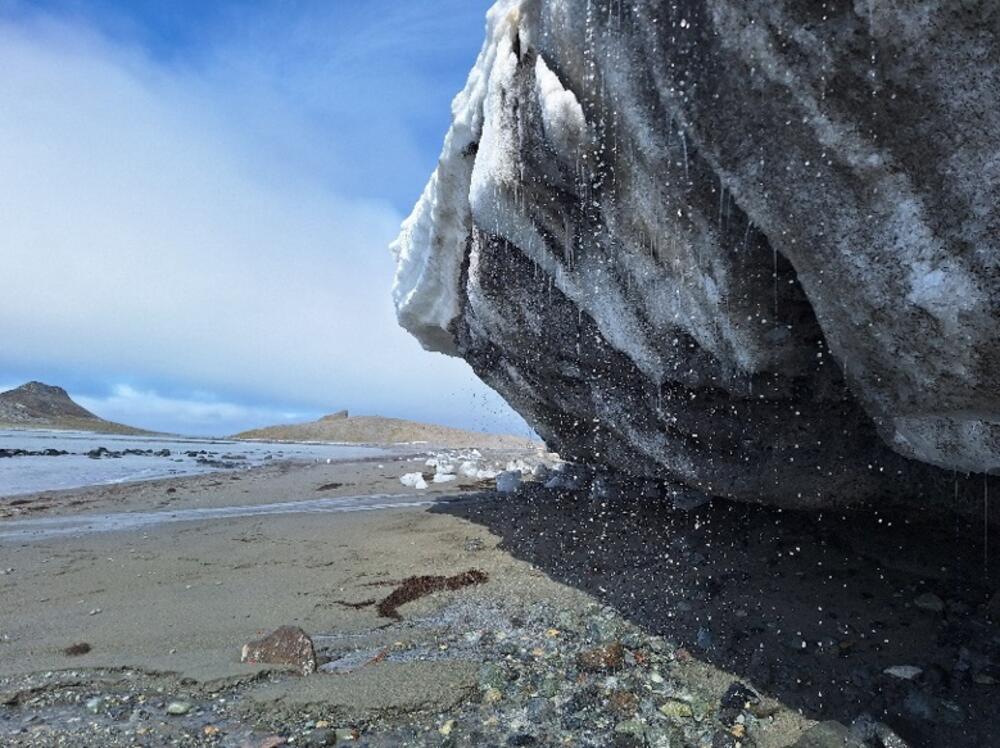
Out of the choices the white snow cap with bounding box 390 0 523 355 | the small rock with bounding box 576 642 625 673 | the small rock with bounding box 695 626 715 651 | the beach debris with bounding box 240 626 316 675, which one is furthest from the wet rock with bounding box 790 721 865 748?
the white snow cap with bounding box 390 0 523 355

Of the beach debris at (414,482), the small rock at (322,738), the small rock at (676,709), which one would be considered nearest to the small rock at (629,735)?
the small rock at (676,709)

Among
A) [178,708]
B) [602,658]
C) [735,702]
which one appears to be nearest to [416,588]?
[602,658]

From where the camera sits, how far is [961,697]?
3723 millimetres

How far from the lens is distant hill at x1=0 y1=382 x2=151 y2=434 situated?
220ft

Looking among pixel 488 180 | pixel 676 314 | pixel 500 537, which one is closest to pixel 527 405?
pixel 500 537

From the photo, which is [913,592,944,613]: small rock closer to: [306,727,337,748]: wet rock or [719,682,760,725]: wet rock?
[719,682,760,725]: wet rock

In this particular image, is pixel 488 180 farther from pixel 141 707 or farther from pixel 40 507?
pixel 40 507

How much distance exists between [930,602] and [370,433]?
59.7 meters

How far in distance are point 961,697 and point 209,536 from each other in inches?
334

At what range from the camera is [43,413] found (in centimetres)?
8244

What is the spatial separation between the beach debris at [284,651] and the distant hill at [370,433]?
166 feet

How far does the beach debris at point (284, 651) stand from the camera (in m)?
4.42

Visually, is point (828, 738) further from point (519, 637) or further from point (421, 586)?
point (421, 586)

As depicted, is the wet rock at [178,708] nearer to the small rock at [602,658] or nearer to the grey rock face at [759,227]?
the small rock at [602,658]
